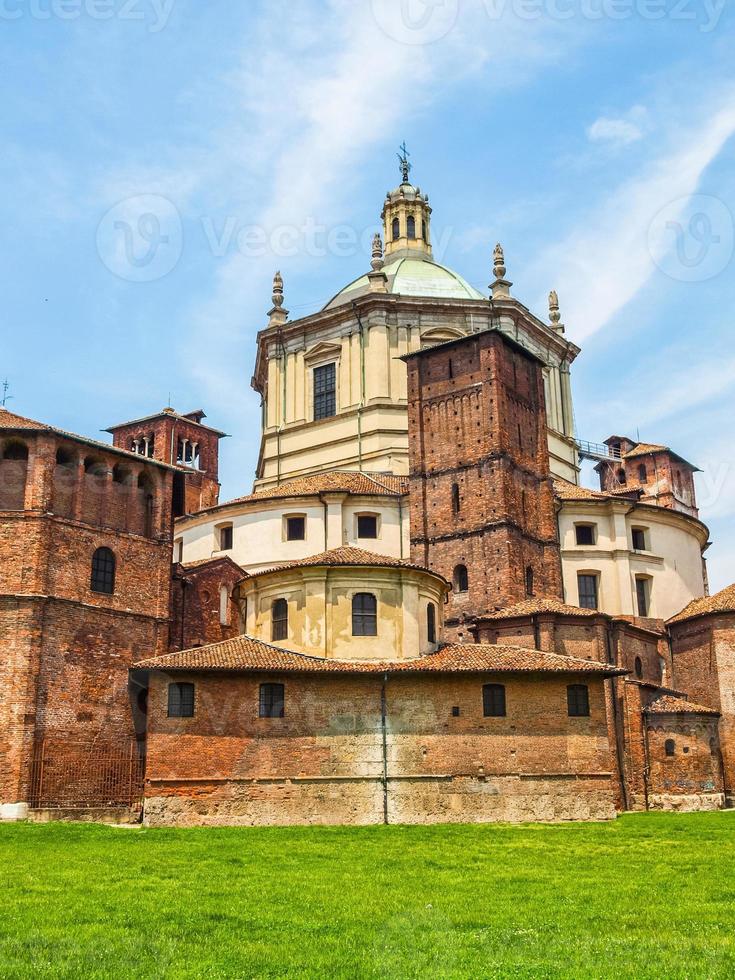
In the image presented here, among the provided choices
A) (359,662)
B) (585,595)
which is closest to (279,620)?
(359,662)

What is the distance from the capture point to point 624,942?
13.8 m

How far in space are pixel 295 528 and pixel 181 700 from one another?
606 inches

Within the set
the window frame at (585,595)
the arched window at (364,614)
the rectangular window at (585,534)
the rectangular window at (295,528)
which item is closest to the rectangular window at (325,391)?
the rectangular window at (295,528)

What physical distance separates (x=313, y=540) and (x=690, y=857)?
2596cm

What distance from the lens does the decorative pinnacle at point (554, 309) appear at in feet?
202

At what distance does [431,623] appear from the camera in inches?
1496

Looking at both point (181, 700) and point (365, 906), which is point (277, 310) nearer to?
point (181, 700)

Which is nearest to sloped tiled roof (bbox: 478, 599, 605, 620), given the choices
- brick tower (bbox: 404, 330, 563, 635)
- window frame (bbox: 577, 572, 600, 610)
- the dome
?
brick tower (bbox: 404, 330, 563, 635)

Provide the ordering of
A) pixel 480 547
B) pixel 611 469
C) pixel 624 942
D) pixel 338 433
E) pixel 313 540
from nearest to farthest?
pixel 624 942 < pixel 480 547 < pixel 313 540 < pixel 338 433 < pixel 611 469

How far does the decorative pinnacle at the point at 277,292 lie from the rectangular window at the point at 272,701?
30321 mm

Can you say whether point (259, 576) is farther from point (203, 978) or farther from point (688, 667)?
point (203, 978)

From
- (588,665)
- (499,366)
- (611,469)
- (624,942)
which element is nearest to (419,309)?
(499,366)

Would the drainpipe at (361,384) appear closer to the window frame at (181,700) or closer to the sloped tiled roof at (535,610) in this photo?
the sloped tiled roof at (535,610)

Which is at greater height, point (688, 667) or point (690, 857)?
point (688, 667)
